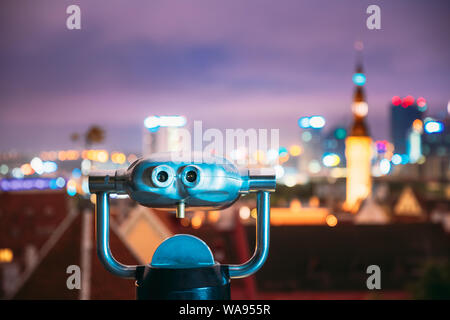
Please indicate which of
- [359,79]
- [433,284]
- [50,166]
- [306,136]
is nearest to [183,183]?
[433,284]

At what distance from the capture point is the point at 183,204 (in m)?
0.70

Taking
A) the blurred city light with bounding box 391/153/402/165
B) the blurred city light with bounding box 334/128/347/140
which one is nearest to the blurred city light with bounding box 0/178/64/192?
the blurred city light with bounding box 391/153/402/165

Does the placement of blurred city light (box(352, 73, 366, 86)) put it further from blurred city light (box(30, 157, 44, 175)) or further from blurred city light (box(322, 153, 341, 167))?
blurred city light (box(30, 157, 44, 175))

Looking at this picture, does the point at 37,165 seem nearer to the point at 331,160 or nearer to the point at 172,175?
the point at 331,160

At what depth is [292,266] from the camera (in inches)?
619

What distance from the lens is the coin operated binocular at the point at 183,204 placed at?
679mm

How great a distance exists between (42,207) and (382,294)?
13.4 metres

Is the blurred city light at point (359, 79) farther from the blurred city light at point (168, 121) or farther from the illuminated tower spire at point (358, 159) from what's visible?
the blurred city light at point (168, 121)

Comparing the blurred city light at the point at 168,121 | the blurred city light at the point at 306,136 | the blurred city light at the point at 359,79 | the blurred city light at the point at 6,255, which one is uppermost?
the blurred city light at the point at 359,79

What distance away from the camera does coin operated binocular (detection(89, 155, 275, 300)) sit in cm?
68

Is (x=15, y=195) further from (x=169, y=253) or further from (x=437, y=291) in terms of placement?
(x=169, y=253)

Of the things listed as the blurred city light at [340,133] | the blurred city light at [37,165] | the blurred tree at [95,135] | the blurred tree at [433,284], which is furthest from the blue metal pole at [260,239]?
the blurred city light at [340,133]

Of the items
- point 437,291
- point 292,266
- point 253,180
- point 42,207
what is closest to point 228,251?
point 292,266

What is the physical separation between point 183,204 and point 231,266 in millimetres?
121
